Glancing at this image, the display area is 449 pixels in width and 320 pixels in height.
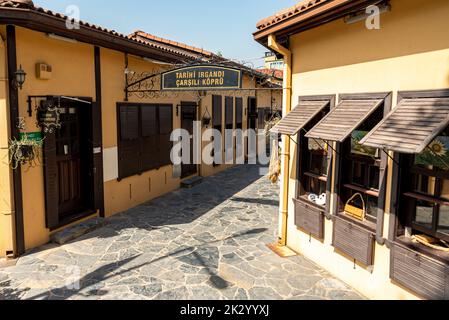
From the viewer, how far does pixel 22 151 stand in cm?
620

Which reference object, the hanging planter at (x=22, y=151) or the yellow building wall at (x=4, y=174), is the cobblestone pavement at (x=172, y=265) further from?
the hanging planter at (x=22, y=151)

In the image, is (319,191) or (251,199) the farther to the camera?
(251,199)

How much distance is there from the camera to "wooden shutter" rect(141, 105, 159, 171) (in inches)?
394

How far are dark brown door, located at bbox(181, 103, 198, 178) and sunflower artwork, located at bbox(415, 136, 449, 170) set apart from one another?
29.0 ft

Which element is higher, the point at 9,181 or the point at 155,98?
the point at 155,98

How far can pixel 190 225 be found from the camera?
839cm

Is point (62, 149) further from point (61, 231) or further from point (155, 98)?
point (155, 98)

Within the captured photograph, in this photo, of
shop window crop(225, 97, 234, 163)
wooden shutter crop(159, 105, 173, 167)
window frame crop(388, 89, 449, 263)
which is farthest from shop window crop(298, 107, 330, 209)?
shop window crop(225, 97, 234, 163)

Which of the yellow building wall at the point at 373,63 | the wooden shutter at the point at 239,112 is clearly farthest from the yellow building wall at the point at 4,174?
the wooden shutter at the point at 239,112

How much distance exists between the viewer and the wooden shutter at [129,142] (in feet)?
30.1

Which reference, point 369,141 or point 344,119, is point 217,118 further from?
point 369,141

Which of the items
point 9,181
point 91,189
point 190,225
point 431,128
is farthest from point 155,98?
point 431,128

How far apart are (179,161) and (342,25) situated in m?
7.79
